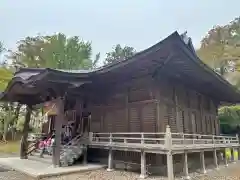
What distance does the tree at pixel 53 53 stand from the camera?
29984mm

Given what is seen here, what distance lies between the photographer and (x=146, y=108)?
33.6ft

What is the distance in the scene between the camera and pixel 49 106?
1143 cm

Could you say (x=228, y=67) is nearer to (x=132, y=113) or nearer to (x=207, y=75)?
(x=207, y=75)

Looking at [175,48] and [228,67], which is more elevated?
[228,67]

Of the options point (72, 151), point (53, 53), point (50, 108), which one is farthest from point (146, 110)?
point (53, 53)

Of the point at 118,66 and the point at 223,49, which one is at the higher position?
the point at 223,49

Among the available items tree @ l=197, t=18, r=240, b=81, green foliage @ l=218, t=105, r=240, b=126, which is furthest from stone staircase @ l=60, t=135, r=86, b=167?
green foliage @ l=218, t=105, r=240, b=126

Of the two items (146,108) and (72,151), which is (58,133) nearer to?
(72,151)

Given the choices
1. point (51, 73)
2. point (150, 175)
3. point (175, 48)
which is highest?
point (175, 48)

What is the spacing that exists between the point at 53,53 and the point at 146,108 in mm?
23671

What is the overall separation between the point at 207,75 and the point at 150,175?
5128mm

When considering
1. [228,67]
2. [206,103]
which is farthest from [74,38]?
[206,103]

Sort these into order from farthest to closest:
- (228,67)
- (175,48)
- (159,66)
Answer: (228,67), (159,66), (175,48)

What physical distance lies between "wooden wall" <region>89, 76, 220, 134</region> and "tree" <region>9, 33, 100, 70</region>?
20254 millimetres
